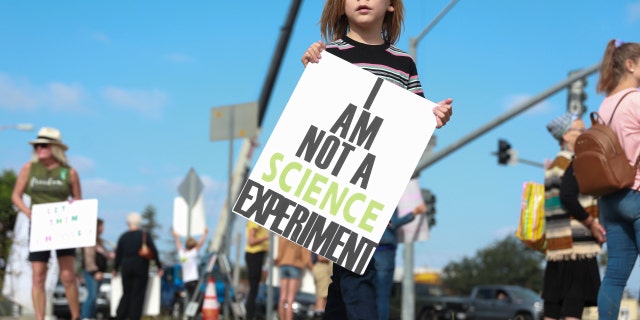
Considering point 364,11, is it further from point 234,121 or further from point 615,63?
point 234,121

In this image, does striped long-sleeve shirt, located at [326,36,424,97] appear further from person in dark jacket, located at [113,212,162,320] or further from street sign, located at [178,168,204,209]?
street sign, located at [178,168,204,209]

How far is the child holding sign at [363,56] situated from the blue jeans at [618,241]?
1.64m

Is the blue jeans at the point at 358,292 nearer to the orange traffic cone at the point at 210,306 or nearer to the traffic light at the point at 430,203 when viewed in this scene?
the orange traffic cone at the point at 210,306

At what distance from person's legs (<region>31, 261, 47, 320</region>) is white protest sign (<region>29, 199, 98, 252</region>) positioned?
16 cm

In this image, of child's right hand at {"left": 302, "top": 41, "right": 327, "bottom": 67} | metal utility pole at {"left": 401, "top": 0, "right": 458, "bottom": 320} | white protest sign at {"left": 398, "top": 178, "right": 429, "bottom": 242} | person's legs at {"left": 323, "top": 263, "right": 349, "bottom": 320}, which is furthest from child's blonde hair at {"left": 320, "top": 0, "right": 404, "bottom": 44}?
metal utility pole at {"left": 401, "top": 0, "right": 458, "bottom": 320}

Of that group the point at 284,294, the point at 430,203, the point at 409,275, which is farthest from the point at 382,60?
the point at 430,203

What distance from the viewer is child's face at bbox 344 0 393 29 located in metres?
5.02

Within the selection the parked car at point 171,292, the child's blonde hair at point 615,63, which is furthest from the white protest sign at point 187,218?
the child's blonde hair at point 615,63

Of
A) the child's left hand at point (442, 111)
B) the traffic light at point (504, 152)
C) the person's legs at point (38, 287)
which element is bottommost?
the person's legs at point (38, 287)

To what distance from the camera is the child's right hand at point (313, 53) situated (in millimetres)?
4848

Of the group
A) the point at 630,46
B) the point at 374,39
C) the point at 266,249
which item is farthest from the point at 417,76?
the point at 266,249

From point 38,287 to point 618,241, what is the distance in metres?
5.03

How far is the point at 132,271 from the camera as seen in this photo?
12.7m

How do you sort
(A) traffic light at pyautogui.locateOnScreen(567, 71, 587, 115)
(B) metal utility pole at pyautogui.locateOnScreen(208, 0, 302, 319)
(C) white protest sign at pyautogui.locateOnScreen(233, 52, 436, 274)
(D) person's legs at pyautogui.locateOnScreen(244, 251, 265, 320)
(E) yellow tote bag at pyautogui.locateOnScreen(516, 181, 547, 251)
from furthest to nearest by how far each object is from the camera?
(B) metal utility pole at pyautogui.locateOnScreen(208, 0, 302, 319) → (A) traffic light at pyautogui.locateOnScreen(567, 71, 587, 115) → (D) person's legs at pyautogui.locateOnScreen(244, 251, 265, 320) → (E) yellow tote bag at pyautogui.locateOnScreen(516, 181, 547, 251) → (C) white protest sign at pyautogui.locateOnScreen(233, 52, 436, 274)
